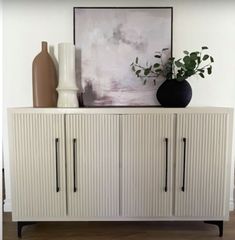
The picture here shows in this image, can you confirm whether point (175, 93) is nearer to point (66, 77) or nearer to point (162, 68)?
point (162, 68)

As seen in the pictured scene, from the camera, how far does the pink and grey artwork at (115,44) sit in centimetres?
213

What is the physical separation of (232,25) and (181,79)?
736mm

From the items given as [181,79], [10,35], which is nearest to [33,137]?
[10,35]

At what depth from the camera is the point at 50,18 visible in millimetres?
2162

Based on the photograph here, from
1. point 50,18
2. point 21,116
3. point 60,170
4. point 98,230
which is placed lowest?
point 98,230

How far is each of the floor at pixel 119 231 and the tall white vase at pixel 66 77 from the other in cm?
99

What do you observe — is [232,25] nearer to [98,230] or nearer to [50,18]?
[50,18]

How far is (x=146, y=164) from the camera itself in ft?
6.15

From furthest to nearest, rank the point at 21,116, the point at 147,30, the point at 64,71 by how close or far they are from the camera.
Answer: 1. the point at 147,30
2. the point at 64,71
3. the point at 21,116

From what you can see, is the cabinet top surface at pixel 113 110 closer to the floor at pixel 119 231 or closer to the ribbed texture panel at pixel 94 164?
the ribbed texture panel at pixel 94 164

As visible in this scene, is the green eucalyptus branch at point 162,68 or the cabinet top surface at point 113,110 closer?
the cabinet top surface at point 113,110

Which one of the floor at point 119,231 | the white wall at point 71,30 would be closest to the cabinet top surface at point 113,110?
the white wall at point 71,30

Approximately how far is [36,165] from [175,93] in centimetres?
116

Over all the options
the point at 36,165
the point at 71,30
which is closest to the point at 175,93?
the point at 71,30
